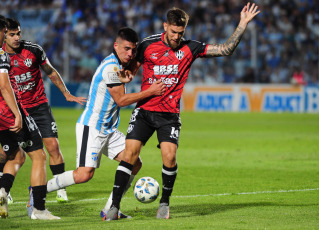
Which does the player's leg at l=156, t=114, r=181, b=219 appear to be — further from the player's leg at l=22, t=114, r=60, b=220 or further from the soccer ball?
the player's leg at l=22, t=114, r=60, b=220

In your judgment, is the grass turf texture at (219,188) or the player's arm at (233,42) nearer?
the grass turf texture at (219,188)

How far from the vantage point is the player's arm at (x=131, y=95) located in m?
6.62

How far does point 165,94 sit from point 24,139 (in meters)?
1.59

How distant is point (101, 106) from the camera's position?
23.0ft

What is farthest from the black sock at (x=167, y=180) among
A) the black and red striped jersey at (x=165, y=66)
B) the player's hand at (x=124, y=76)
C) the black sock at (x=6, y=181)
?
the black sock at (x=6, y=181)

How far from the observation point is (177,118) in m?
6.86

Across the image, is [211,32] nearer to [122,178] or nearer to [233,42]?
[233,42]

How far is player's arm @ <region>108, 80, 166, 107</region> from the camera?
6.62 meters

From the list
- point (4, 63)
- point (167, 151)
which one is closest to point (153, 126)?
point (167, 151)

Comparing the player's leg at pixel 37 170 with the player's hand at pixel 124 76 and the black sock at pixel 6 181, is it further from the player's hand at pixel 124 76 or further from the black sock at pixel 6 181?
the player's hand at pixel 124 76

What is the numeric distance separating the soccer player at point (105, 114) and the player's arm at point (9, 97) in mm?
903

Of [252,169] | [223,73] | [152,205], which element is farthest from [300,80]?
[152,205]

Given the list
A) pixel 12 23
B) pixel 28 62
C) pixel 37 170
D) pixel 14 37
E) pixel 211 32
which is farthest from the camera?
pixel 211 32

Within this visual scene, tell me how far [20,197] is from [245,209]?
122 inches
